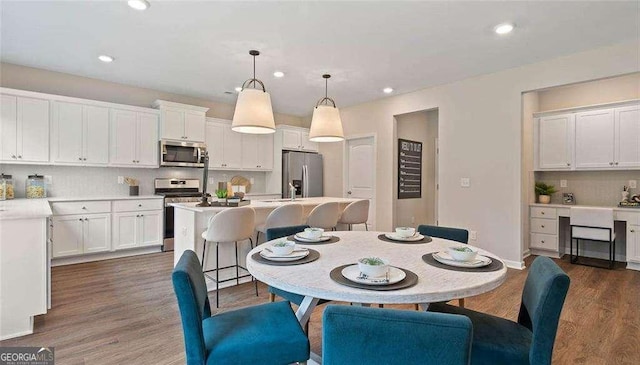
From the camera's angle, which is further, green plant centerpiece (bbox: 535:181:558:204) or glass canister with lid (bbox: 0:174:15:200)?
green plant centerpiece (bbox: 535:181:558:204)

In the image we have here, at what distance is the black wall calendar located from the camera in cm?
591

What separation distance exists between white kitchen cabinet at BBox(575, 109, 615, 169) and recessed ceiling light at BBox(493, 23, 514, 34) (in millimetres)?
2619

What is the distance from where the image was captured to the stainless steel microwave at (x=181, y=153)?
4.93 m

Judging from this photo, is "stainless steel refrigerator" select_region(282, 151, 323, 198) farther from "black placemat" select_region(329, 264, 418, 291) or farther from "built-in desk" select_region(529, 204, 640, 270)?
"black placemat" select_region(329, 264, 418, 291)

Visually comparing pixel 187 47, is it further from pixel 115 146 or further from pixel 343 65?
pixel 115 146

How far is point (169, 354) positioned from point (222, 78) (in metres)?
3.56

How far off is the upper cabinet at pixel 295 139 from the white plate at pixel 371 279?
5055 millimetres

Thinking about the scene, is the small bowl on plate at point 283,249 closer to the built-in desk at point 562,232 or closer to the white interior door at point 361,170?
the white interior door at point 361,170

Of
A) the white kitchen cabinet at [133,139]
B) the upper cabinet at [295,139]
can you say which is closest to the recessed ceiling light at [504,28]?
the upper cabinet at [295,139]

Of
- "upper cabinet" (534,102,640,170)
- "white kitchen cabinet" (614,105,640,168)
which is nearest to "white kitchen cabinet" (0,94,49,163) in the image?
"upper cabinet" (534,102,640,170)

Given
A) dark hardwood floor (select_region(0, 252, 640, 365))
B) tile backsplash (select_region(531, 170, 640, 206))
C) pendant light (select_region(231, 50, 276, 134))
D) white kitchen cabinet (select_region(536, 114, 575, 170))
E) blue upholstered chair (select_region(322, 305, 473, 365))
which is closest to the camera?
blue upholstered chair (select_region(322, 305, 473, 365))

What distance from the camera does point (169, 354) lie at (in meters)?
2.07

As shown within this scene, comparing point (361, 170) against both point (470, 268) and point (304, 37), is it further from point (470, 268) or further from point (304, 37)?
point (470, 268)

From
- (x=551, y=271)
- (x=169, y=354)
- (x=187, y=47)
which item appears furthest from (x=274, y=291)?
(x=187, y=47)
